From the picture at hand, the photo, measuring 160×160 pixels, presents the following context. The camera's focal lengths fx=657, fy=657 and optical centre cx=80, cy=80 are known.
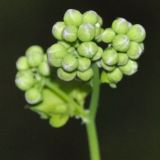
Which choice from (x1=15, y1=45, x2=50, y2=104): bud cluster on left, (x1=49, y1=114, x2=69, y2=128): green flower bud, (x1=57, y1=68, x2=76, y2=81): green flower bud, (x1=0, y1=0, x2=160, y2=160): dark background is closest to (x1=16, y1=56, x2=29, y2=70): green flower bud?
(x1=15, y1=45, x2=50, y2=104): bud cluster on left

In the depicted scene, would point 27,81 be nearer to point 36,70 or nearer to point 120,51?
point 36,70

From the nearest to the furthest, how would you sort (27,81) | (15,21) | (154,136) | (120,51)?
(120,51)
(27,81)
(154,136)
(15,21)

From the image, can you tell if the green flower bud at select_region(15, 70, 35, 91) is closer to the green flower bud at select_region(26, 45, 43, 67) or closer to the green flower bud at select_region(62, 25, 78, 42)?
the green flower bud at select_region(26, 45, 43, 67)

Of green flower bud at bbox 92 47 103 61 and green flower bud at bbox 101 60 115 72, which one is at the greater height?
green flower bud at bbox 92 47 103 61

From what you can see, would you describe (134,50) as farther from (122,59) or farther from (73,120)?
(73,120)

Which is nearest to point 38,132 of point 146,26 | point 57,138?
point 57,138

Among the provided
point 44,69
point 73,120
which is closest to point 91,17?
point 44,69
